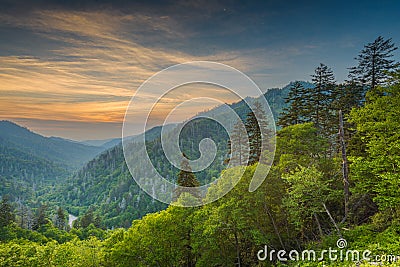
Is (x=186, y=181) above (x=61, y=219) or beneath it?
above

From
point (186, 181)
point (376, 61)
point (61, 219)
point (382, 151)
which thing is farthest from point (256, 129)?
point (61, 219)

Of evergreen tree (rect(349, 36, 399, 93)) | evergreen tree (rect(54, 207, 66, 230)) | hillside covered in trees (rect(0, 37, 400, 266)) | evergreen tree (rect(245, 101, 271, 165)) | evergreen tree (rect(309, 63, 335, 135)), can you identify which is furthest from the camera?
evergreen tree (rect(54, 207, 66, 230))

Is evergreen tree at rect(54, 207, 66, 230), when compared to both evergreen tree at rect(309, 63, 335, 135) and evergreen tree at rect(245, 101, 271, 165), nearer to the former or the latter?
evergreen tree at rect(245, 101, 271, 165)

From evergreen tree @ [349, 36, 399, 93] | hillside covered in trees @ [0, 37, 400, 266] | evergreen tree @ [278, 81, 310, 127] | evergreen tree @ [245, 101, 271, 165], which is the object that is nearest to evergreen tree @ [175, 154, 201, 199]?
hillside covered in trees @ [0, 37, 400, 266]

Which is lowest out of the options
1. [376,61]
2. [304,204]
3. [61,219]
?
[61,219]

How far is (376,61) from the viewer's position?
2644cm

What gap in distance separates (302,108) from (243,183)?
17.0 m

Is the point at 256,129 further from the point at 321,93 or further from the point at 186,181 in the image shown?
the point at 186,181

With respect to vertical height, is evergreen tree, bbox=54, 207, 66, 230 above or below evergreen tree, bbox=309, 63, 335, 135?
below

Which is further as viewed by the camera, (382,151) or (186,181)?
(186,181)

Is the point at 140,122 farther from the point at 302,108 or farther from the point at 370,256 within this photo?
the point at 302,108

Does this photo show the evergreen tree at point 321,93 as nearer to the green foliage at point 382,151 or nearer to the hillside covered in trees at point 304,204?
the hillside covered in trees at point 304,204

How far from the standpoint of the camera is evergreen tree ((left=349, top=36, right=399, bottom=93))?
25859 millimetres

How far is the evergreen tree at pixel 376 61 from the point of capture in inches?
1018
